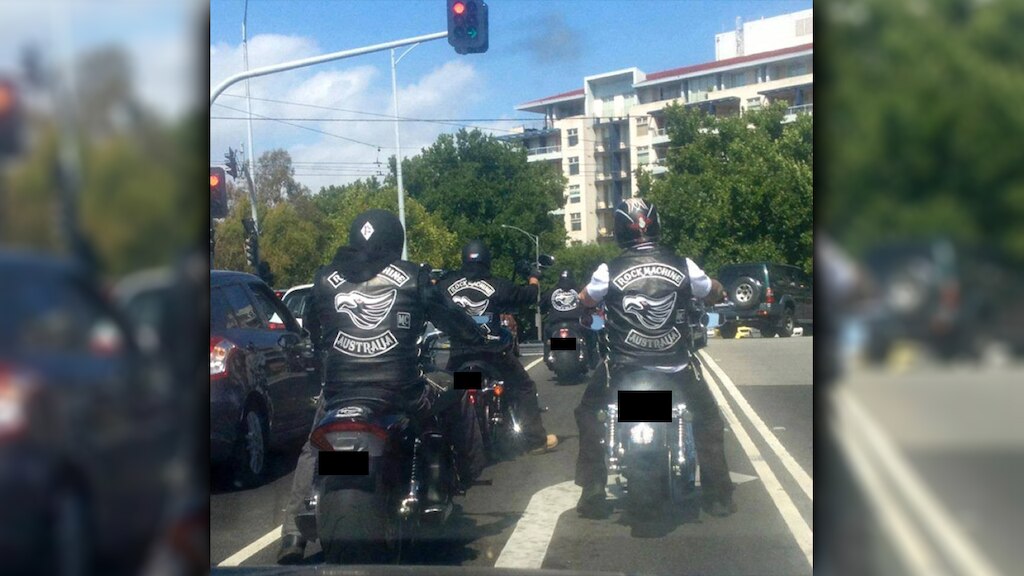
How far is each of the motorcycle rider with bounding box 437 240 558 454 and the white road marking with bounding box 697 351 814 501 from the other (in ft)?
2.41

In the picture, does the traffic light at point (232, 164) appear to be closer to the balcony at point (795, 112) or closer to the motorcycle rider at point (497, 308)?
the motorcycle rider at point (497, 308)

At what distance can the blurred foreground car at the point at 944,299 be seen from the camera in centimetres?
286

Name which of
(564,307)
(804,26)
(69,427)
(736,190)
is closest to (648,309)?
(564,307)

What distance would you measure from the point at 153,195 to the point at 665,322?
259cm

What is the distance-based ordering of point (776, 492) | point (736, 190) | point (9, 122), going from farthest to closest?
point (736, 190) < point (776, 492) < point (9, 122)

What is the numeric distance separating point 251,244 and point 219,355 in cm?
73

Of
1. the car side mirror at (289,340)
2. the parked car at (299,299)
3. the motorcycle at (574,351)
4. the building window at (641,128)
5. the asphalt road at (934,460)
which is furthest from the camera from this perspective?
the car side mirror at (289,340)

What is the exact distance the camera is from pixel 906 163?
3104 mm

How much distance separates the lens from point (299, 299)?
18.5 feet

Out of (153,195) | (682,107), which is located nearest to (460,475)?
(682,107)

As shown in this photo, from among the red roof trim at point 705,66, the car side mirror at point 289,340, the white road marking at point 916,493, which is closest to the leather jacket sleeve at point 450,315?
the car side mirror at point 289,340

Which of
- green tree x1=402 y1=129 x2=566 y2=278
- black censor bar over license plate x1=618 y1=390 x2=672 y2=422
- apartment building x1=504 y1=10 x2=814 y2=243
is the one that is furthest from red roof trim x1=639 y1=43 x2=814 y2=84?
black censor bar over license plate x1=618 y1=390 x2=672 y2=422

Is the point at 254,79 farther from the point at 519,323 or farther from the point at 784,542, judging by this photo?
the point at 784,542

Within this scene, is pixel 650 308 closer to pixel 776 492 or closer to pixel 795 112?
pixel 776 492
